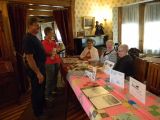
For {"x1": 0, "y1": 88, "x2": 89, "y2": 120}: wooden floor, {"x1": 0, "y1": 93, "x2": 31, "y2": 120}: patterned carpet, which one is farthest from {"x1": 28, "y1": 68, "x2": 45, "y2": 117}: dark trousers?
{"x1": 0, "y1": 93, "x2": 31, "y2": 120}: patterned carpet

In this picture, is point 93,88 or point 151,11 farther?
point 151,11

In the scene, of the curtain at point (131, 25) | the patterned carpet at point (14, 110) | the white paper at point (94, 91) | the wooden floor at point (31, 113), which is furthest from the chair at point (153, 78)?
the curtain at point (131, 25)

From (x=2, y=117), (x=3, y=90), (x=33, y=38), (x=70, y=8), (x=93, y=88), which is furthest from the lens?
(x=70, y=8)

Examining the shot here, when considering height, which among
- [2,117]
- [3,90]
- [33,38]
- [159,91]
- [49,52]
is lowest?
[2,117]

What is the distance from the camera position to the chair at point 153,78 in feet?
5.98

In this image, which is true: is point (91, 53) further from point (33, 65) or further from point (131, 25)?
point (131, 25)

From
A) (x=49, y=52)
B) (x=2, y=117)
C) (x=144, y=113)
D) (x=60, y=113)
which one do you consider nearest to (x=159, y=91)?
(x=144, y=113)

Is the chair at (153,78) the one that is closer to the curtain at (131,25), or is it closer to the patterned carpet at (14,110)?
the patterned carpet at (14,110)

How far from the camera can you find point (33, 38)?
6.92 ft

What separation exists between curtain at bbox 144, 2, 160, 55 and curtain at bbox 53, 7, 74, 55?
6.98 feet

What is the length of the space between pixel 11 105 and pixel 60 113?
1032 millimetres

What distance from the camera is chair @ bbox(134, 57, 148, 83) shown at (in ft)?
6.90

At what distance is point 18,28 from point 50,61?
40.6 inches

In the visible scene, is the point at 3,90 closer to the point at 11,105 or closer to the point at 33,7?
the point at 11,105
